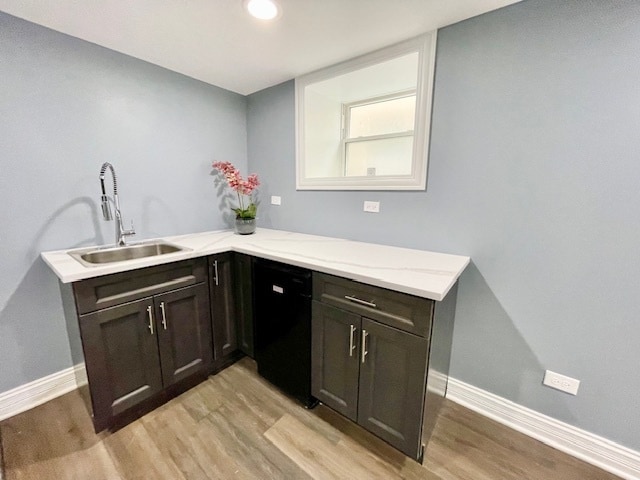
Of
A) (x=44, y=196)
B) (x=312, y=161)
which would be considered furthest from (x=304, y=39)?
(x=44, y=196)

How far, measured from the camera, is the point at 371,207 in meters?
1.88

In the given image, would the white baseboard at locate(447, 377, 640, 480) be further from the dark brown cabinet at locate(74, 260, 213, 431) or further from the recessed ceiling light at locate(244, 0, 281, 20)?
the recessed ceiling light at locate(244, 0, 281, 20)

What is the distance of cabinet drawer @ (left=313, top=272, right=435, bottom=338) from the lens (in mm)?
1106

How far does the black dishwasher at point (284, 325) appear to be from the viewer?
4.96 ft

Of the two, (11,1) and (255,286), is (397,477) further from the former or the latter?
(11,1)

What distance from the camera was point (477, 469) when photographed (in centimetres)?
126

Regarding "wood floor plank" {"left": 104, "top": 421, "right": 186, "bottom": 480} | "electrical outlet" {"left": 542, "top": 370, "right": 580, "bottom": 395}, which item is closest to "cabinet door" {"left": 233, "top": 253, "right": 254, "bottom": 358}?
"wood floor plank" {"left": 104, "top": 421, "right": 186, "bottom": 480}

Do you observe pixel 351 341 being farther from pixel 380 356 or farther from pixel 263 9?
pixel 263 9

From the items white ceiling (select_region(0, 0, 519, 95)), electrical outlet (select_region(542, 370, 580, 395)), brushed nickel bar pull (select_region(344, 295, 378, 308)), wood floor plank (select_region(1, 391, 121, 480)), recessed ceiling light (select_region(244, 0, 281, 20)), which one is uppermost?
white ceiling (select_region(0, 0, 519, 95))

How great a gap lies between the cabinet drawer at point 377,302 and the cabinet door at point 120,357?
3.27ft

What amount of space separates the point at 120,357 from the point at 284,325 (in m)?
0.88

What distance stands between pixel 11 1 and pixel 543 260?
2.92 m

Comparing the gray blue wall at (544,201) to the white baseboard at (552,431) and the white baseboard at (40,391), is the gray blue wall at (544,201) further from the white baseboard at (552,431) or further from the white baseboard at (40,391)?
the white baseboard at (40,391)

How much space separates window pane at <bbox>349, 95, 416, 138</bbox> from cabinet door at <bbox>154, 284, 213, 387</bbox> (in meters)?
2.14
